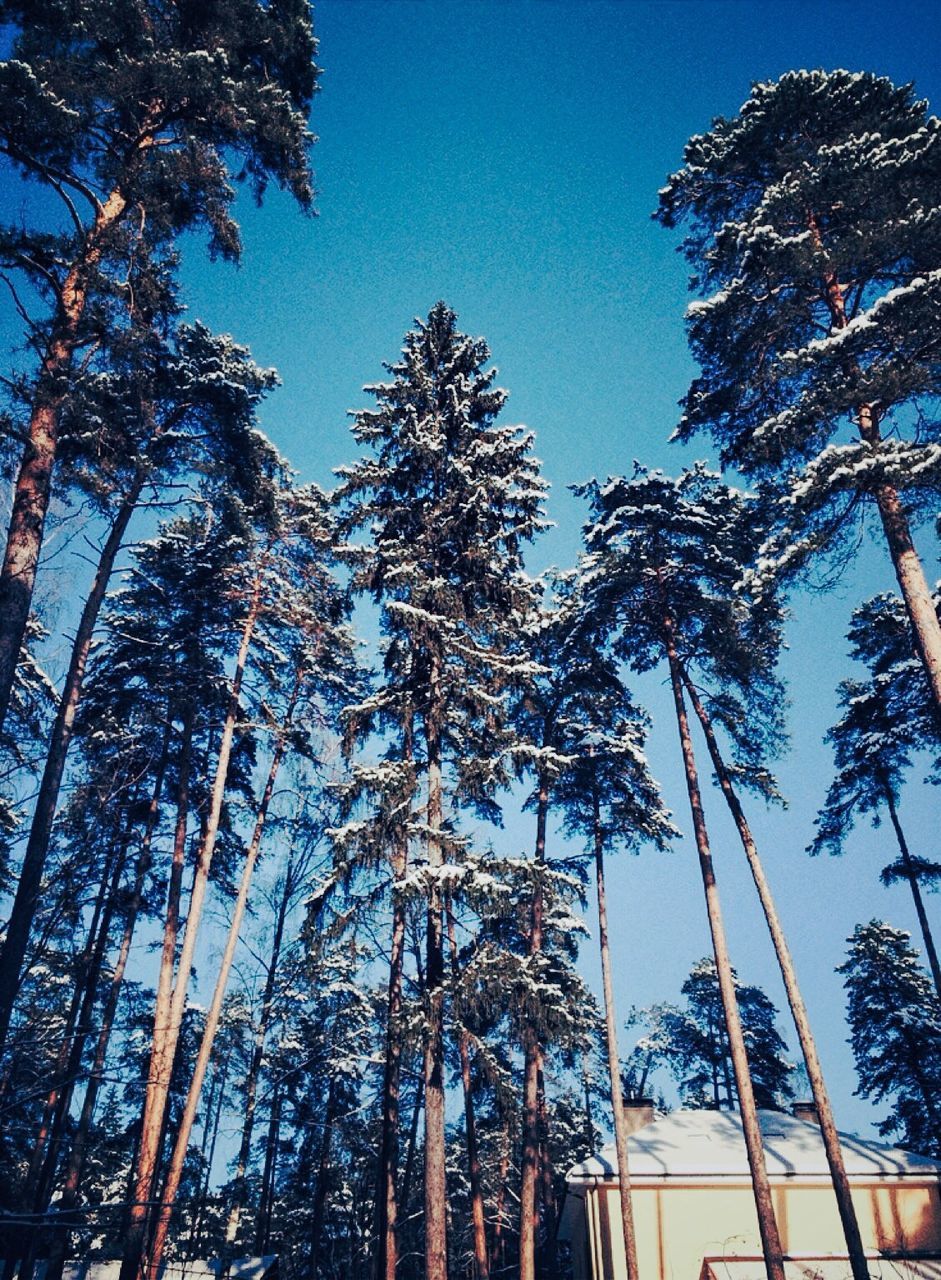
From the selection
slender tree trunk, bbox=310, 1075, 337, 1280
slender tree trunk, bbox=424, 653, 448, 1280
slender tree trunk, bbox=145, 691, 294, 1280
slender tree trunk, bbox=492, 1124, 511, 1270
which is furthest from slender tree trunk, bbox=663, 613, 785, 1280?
slender tree trunk, bbox=492, 1124, 511, 1270

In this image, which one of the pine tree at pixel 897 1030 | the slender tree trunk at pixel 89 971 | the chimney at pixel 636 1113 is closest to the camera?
the slender tree trunk at pixel 89 971

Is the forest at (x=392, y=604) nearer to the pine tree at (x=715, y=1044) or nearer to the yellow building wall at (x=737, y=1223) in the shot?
the yellow building wall at (x=737, y=1223)

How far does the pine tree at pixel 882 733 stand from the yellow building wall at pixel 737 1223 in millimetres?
6223

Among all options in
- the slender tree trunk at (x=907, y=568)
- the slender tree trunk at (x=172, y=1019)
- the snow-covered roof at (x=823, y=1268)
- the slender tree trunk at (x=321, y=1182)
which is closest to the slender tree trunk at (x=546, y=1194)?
the slender tree trunk at (x=321, y=1182)

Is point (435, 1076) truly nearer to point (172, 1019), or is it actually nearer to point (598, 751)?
point (172, 1019)

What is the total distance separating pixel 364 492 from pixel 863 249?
363 inches

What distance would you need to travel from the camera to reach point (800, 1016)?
13.5m

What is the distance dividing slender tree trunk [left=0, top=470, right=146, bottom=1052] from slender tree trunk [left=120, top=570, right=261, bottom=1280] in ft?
12.7

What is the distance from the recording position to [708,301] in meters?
12.6

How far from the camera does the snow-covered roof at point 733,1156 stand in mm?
17156

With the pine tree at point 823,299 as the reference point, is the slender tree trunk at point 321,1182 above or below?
below

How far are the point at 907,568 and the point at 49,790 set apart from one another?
479 inches

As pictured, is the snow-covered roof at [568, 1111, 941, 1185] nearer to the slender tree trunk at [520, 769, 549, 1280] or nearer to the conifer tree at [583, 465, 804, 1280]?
the slender tree trunk at [520, 769, 549, 1280]

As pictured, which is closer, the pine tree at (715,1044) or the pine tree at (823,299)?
the pine tree at (823,299)
